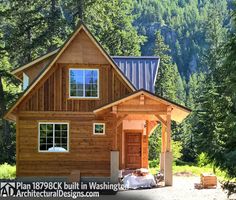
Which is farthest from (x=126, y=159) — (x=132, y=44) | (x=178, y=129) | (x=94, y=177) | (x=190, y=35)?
(x=190, y=35)

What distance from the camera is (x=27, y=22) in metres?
38.4

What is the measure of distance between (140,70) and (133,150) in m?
4.53

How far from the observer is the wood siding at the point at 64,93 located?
22812mm

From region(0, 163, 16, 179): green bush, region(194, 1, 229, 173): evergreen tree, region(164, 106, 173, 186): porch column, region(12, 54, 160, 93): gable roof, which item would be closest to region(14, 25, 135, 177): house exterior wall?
region(12, 54, 160, 93): gable roof

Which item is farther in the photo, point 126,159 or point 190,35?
point 190,35

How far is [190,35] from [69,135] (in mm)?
172044

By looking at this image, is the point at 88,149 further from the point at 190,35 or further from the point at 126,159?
the point at 190,35

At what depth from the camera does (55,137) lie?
891 inches

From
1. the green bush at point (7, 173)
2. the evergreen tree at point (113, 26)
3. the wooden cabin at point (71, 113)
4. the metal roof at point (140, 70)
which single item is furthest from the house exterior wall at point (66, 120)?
the evergreen tree at point (113, 26)

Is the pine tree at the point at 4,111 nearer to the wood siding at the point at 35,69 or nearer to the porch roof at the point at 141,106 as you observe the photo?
the wood siding at the point at 35,69

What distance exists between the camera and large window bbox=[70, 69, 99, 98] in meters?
23.1

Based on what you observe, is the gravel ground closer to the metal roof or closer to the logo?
the logo

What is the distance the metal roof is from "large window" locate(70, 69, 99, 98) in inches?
99.3

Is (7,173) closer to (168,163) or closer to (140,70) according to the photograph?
(140,70)
